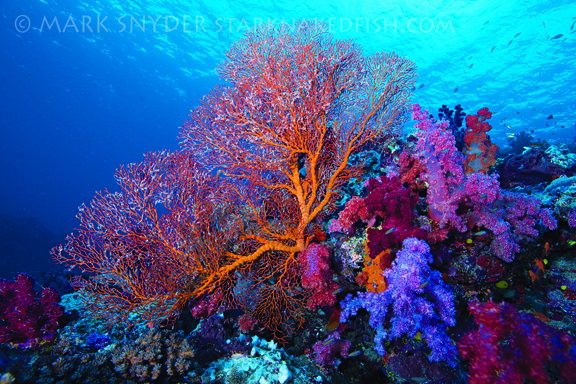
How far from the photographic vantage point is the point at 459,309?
11.1 feet

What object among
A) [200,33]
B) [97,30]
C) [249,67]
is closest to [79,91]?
[97,30]

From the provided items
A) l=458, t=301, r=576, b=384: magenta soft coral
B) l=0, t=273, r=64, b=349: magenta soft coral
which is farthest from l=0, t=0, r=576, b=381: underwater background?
l=0, t=273, r=64, b=349: magenta soft coral

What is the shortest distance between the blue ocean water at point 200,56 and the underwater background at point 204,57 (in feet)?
0.47

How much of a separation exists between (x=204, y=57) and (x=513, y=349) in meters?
47.8

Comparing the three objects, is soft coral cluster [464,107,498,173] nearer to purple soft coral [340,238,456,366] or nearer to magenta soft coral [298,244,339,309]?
purple soft coral [340,238,456,366]

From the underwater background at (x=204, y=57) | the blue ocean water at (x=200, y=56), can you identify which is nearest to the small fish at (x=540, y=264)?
the underwater background at (x=204, y=57)

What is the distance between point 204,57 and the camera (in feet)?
128

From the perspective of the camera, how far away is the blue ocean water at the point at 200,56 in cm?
2305

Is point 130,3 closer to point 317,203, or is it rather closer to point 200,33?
point 200,33

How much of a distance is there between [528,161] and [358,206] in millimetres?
5199

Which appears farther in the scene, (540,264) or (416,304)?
(540,264)

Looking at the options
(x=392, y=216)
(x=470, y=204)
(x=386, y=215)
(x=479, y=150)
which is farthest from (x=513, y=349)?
(x=479, y=150)

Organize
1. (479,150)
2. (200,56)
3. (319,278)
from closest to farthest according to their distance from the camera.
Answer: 1. (319,278)
2. (479,150)
3. (200,56)

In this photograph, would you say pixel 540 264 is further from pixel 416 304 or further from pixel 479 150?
pixel 479 150
